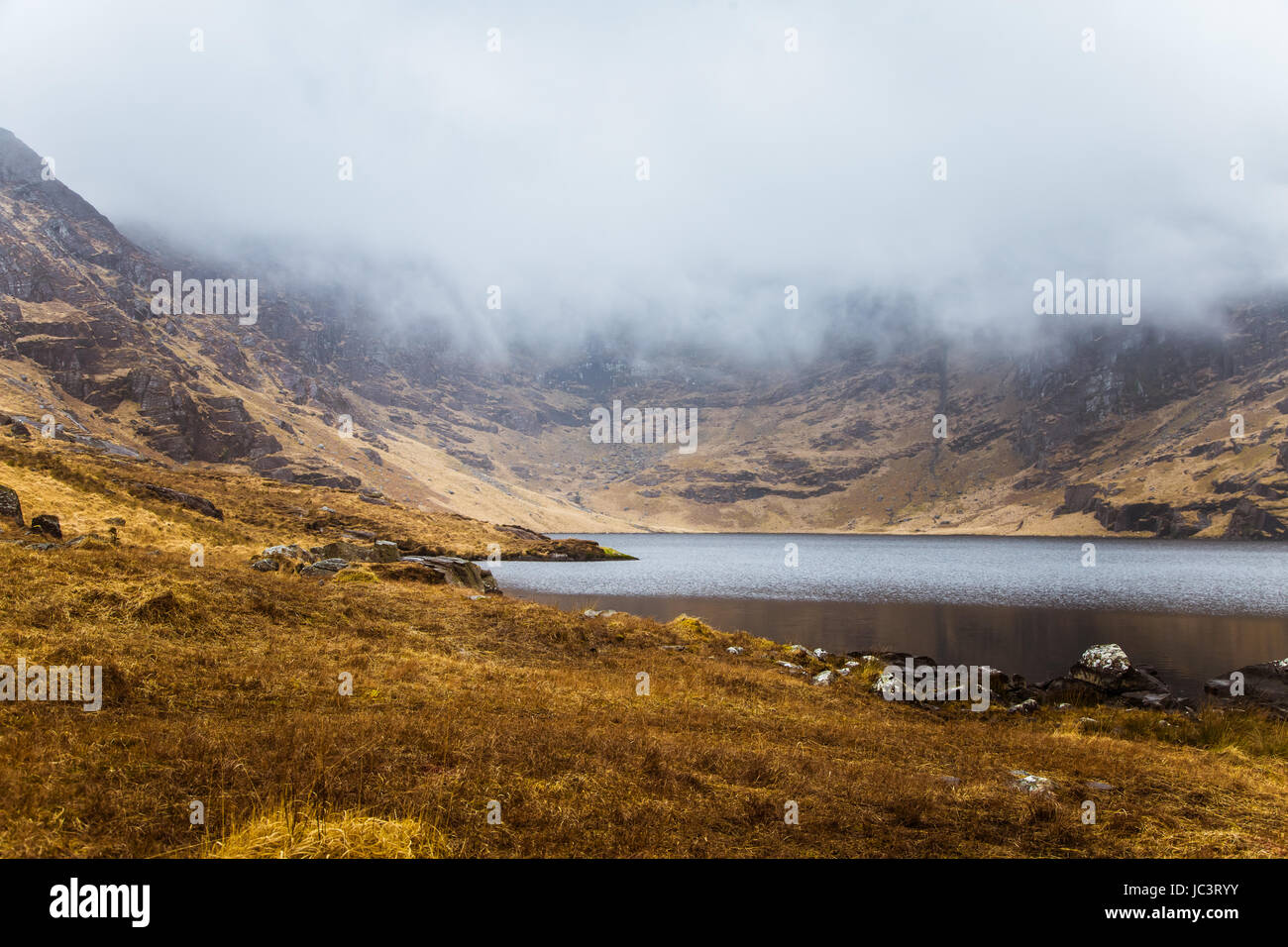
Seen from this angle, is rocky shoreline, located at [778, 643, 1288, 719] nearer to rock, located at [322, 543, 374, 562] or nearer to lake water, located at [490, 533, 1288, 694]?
lake water, located at [490, 533, 1288, 694]

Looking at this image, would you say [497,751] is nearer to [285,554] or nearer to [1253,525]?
[285,554]

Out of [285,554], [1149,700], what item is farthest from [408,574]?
[1149,700]

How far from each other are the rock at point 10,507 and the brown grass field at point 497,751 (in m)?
12.1

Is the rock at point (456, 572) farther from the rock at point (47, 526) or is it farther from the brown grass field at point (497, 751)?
the rock at point (47, 526)

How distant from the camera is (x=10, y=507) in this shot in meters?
27.8

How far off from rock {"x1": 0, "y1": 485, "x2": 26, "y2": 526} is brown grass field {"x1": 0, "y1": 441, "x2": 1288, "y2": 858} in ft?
39.7

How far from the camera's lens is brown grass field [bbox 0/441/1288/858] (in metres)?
6.95

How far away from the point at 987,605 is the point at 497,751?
52.3m

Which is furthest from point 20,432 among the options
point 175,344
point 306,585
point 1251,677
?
point 175,344

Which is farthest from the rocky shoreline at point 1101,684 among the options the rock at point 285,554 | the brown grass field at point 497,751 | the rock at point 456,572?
the rock at point 285,554

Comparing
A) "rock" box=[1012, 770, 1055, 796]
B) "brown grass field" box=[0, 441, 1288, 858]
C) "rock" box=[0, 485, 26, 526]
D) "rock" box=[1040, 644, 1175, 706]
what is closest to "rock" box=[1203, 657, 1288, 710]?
"rock" box=[1040, 644, 1175, 706]

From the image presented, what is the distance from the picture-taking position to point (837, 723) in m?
14.9
